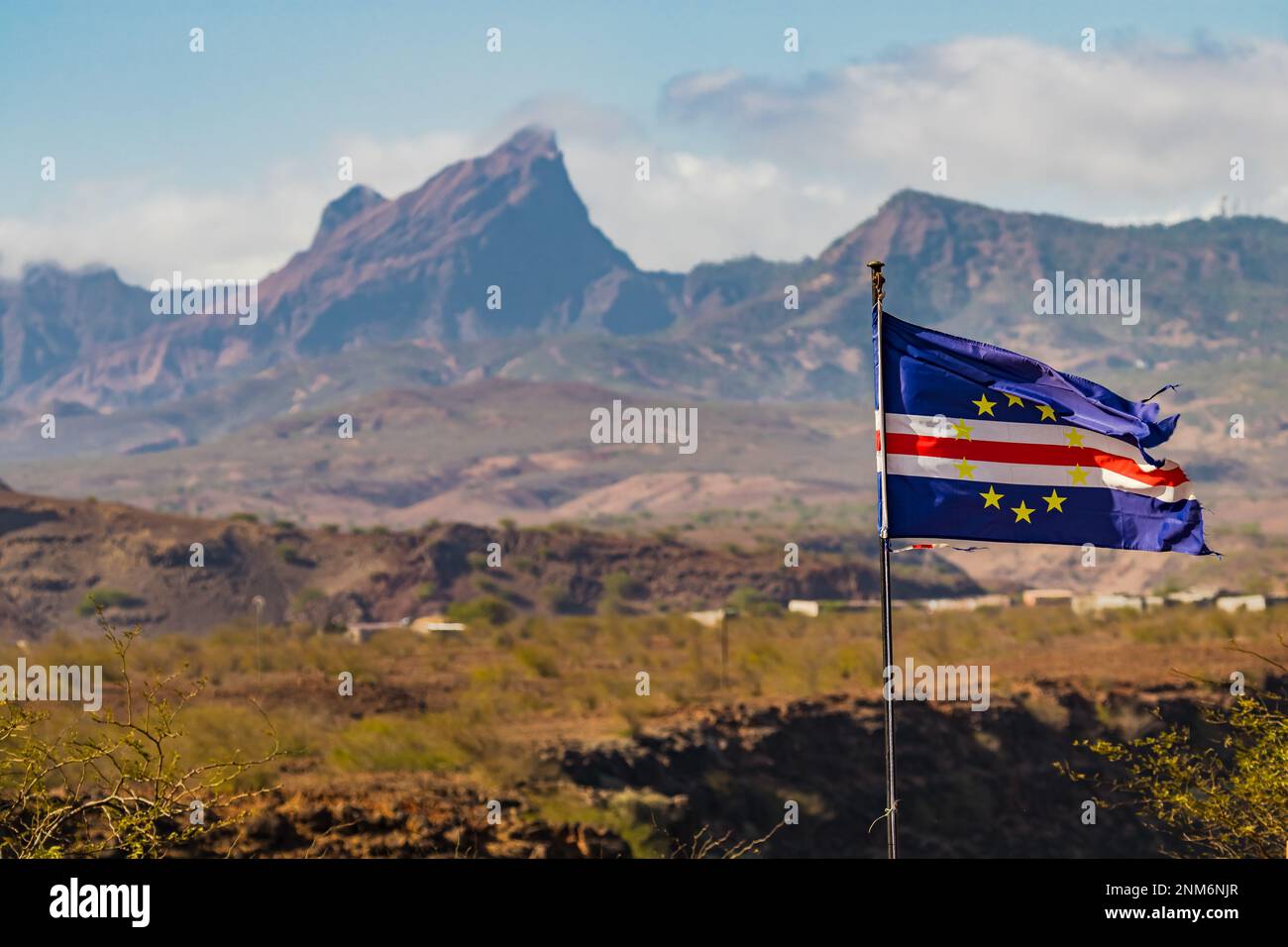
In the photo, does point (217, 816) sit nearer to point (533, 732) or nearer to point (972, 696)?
point (533, 732)

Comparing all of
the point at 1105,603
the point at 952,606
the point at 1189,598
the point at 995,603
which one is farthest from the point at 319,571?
the point at 1189,598

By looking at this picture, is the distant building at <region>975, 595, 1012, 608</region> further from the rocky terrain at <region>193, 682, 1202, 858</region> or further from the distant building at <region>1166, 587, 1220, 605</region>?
the rocky terrain at <region>193, 682, 1202, 858</region>

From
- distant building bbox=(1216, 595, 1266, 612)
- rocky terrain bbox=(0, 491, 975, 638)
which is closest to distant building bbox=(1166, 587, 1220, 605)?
distant building bbox=(1216, 595, 1266, 612)

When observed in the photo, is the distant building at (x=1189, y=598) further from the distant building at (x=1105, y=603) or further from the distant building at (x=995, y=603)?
the distant building at (x=995, y=603)

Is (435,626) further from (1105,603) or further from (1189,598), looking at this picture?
(1189,598)

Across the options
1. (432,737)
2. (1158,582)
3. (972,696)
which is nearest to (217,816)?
(432,737)

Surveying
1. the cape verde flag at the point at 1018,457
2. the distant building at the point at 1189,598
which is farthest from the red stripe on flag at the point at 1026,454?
the distant building at the point at 1189,598
